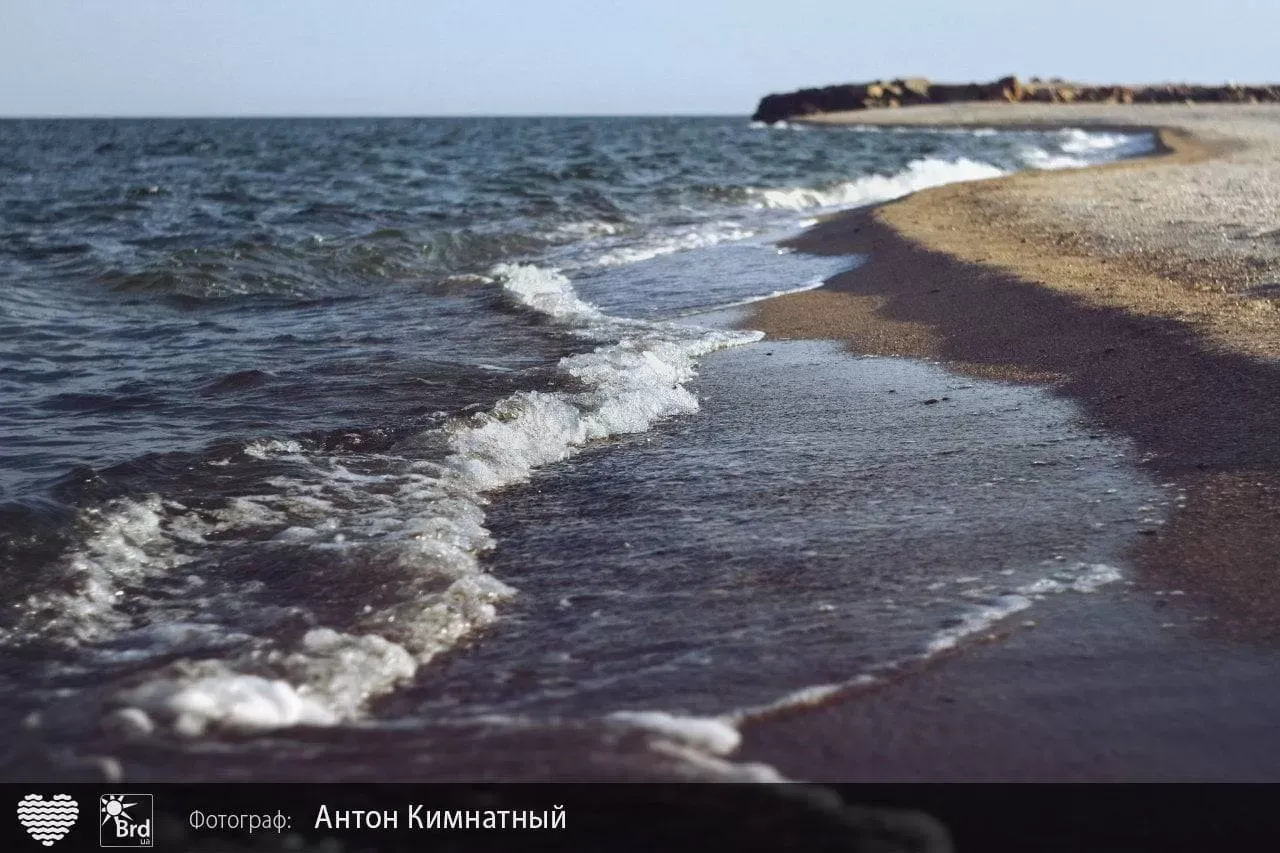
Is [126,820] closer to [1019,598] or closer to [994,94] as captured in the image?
[1019,598]

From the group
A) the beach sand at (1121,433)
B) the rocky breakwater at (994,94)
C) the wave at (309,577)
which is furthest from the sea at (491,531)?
the rocky breakwater at (994,94)

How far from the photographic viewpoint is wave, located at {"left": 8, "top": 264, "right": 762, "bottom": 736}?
2.86 metres

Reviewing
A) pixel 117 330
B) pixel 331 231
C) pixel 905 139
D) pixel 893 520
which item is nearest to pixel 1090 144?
pixel 905 139

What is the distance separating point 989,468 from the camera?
14.4 feet

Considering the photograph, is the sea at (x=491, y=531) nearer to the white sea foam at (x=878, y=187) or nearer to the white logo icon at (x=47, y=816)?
the white logo icon at (x=47, y=816)

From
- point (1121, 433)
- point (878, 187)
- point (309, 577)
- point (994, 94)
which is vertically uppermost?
point (994, 94)

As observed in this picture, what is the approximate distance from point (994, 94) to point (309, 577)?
7624 cm

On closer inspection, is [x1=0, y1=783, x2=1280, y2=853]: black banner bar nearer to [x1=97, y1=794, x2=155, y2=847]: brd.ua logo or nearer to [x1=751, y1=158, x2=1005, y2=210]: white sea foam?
[x1=97, y1=794, x2=155, y2=847]: brd.ua logo

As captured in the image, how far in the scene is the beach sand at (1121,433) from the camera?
2.45m

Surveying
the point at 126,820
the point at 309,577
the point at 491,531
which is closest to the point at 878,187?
the point at 491,531

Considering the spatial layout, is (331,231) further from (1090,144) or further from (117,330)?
(1090,144)

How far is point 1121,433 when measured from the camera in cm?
469

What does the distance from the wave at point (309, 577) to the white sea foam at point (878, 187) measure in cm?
1500

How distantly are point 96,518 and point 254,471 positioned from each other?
70cm
